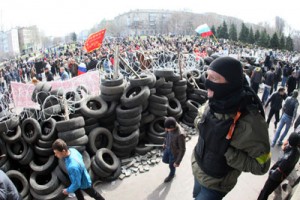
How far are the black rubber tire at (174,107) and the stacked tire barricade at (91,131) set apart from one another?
3 cm

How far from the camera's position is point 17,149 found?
537cm

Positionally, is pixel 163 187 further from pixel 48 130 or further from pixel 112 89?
pixel 48 130

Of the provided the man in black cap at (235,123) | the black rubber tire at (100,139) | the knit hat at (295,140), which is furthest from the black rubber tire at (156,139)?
the man in black cap at (235,123)

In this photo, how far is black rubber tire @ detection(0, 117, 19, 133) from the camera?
16.3ft

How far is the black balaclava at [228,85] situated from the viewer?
213 cm

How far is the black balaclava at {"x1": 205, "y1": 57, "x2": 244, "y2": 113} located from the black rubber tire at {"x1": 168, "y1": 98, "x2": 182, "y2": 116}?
200 inches

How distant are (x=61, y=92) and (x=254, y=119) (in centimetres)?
540

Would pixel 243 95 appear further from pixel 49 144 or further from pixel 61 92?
pixel 61 92

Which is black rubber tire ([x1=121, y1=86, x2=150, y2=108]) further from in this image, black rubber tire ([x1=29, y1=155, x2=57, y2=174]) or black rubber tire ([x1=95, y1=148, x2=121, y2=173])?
black rubber tire ([x1=29, y1=155, x2=57, y2=174])

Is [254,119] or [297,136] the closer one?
[254,119]

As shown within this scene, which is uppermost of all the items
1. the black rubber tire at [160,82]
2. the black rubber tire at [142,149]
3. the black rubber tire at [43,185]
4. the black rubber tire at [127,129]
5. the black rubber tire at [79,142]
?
the black rubber tire at [160,82]

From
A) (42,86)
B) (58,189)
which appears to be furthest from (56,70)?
(58,189)

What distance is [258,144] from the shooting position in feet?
6.88

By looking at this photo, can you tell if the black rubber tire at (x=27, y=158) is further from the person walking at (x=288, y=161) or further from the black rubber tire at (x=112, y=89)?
the person walking at (x=288, y=161)
